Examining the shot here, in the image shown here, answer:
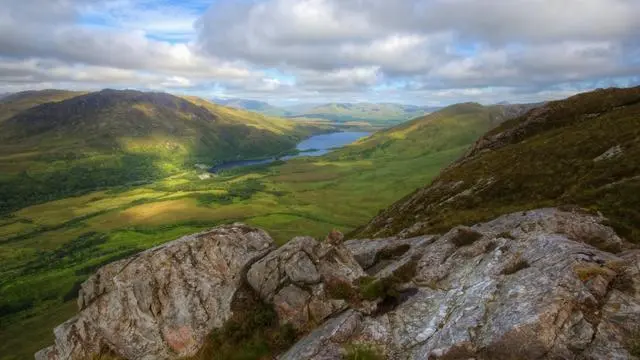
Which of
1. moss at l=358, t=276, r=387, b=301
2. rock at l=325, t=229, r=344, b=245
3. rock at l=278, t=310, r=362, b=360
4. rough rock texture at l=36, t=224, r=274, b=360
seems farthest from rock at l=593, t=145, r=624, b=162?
rough rock texture at l=36, t=224, r=274, b=360

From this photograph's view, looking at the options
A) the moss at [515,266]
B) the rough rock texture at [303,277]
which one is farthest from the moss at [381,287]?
the moss at [515,266]

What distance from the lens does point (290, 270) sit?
79.7 feet

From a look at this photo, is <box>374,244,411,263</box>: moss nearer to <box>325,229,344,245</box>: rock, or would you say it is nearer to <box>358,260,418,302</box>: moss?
<box>325,229,344,245</box>: rock

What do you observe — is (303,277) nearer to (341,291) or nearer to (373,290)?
(341,291)

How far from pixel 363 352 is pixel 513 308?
661 centimetres

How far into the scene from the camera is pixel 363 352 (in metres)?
18.7

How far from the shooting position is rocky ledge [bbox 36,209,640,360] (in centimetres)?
1698

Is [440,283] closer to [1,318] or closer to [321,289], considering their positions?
[321,289]

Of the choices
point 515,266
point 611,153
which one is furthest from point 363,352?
point 611,153

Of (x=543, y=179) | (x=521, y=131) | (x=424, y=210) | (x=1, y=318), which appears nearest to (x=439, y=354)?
(x=543, y=179)

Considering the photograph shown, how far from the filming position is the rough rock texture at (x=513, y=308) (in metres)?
16.4

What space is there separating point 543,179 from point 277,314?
33.7 m

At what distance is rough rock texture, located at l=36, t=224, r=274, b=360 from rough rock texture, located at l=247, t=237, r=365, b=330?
213 cm

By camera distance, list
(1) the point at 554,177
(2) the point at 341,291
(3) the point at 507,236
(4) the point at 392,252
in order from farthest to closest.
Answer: (1) the point at 554,177 < (4) the point at 392,252 < (3) the point at 507,236 < (2) the point at 341,291
